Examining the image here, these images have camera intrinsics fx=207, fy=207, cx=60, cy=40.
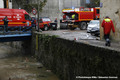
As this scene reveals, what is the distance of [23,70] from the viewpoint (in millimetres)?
15695

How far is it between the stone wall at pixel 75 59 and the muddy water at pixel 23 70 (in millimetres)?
546

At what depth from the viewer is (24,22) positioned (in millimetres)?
23312

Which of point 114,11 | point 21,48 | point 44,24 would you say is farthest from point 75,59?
point 44,24

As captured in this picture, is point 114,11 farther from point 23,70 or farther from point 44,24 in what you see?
point 44,24

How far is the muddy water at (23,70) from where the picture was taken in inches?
540

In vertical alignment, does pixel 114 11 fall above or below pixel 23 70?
above

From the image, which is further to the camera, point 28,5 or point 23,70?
point 28,5

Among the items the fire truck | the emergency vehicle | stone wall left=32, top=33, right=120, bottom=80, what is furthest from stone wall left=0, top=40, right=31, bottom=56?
the fire truck

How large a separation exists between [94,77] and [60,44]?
4.78m

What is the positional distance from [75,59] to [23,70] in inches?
268

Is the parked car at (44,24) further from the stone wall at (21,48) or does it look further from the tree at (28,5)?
the tree at (28,5)

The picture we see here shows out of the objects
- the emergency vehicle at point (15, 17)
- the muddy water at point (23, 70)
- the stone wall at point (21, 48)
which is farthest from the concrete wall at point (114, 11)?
→ the emergency vehicle at point (15, 17)

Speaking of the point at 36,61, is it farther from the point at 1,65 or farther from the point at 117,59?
the point at 117,59

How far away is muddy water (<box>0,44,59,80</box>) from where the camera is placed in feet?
45.0
